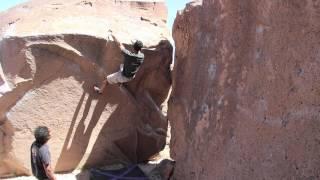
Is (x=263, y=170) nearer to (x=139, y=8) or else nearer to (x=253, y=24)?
(x=253, y=24)

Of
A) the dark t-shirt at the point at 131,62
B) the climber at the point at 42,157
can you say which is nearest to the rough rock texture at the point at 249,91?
the dark t-shirt at the point at 131,62

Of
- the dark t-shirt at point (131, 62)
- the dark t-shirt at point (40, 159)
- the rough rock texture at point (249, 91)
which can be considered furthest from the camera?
the dark t-shirt at point (131, 62)

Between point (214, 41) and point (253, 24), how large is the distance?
84cm

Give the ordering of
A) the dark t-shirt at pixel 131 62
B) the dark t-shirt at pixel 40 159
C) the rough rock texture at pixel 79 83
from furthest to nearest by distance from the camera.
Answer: the dark t-shirt at pixel 131 62 < the rough rock texture at pixel 79 83 < the dark t-shirt at pixel 40 159

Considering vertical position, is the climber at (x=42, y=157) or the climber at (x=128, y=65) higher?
the climber at (x=128, y=65)

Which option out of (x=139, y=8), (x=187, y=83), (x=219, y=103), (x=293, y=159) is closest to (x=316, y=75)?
(x=293, y=159)

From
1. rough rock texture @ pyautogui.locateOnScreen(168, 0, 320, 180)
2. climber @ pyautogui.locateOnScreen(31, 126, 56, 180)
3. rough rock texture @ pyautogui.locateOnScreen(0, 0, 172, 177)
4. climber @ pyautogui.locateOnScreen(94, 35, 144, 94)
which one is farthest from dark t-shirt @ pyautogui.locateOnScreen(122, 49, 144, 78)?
climber @ pyautogui.locateOnScreen(31, 126, 56, 180)

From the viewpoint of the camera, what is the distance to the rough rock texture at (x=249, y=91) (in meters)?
4.01

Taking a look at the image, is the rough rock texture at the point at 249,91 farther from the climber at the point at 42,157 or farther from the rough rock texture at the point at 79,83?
the climber at the point at 42,157

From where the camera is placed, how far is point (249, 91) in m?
4.82

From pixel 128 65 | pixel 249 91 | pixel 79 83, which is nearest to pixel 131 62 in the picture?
pixel 128 65

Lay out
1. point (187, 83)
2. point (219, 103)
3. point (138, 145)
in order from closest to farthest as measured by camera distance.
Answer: point (219, 103), point (187, 83), point (138, 145)

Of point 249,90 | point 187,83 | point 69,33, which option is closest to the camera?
point 249,90

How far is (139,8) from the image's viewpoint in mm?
7820
